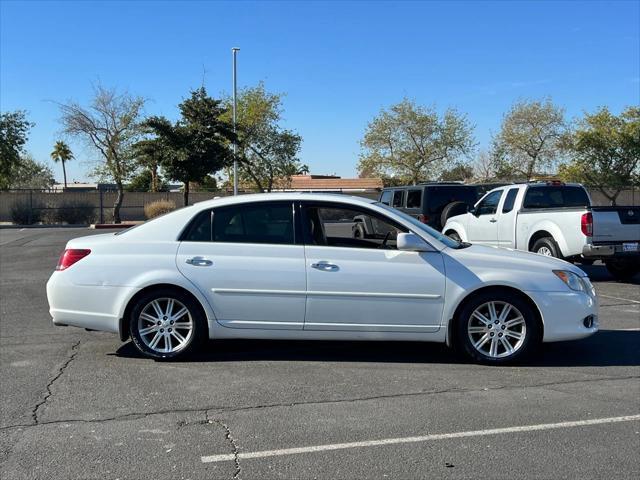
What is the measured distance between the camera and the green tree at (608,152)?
39.8 meters

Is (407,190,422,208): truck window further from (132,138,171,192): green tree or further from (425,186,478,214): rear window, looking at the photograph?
(132,138,171,192): green tree

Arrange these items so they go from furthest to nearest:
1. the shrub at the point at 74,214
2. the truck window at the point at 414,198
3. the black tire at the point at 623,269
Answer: the shrub at the point at 74,214
the truck window at the point at 414,198
the black tire at the point at 623,269

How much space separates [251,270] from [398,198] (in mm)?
11758

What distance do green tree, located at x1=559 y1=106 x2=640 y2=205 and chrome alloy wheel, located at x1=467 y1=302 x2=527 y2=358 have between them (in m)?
38.1

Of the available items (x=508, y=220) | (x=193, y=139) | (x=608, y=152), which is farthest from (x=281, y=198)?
(x=608, y=152)

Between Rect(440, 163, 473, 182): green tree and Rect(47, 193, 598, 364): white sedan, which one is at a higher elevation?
Rect(440, 163, 473, 182): green tree

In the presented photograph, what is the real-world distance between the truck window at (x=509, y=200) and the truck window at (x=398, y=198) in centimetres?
433

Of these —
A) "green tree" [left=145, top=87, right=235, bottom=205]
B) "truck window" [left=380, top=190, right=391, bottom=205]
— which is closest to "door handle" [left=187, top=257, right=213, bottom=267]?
"truck window" [left=380, top=190, right=391, bottom=205]

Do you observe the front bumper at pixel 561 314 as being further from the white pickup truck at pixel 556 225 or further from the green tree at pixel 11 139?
the green tree at pixel 11 139

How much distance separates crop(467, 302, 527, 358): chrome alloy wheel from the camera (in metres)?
5.91

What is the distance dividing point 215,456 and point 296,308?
2142 millimetres

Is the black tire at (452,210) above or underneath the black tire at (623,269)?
above

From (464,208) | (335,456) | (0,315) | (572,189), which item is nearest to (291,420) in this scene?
(335,456)

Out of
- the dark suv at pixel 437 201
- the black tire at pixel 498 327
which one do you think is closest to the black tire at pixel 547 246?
the dark suv at pixel 437 201
